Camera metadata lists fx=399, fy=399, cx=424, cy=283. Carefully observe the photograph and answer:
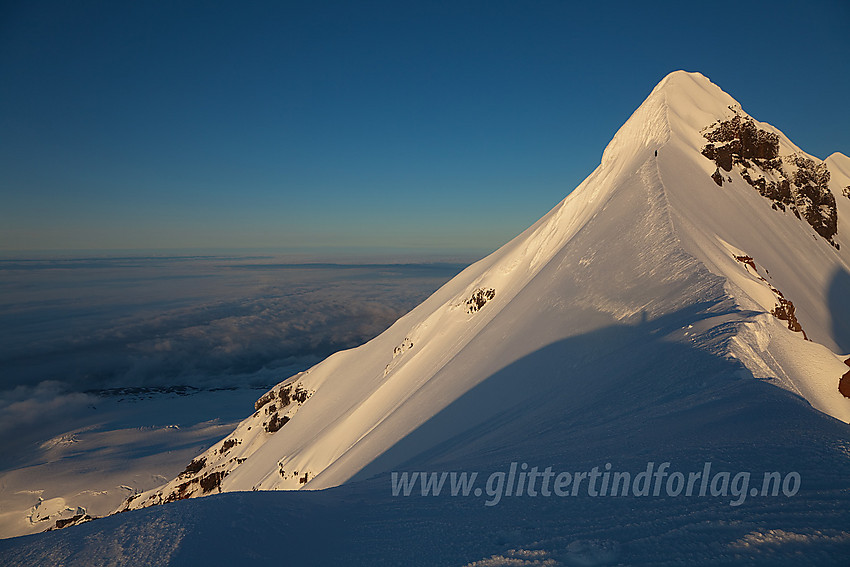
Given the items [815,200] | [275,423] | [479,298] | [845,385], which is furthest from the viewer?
[275,423]

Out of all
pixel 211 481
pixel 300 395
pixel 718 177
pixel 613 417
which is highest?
pixel 718 177

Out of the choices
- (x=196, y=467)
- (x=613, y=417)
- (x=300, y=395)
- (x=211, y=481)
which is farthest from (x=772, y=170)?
(x=196, y=467)

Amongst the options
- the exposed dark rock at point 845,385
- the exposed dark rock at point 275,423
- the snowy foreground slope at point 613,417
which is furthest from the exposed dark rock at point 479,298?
the exposed dark rock at point 275,423

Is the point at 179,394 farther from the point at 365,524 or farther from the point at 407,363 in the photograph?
the point at 365,524

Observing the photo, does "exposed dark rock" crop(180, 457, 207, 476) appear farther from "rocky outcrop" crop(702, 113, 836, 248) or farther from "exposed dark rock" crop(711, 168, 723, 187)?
"rocky outcrop" crop(702, 113, 836, 248)

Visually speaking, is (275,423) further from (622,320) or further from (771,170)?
(771,170)

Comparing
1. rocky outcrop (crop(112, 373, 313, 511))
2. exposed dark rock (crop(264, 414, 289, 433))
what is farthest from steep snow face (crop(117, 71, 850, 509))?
rocky outcrop (crop(112, 373, 313, 511))

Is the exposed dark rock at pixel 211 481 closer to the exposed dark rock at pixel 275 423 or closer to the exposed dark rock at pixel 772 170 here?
the exposed dark rock at pixel 275 423
